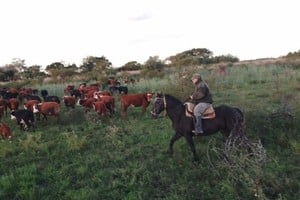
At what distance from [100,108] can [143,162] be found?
5768 millimetres

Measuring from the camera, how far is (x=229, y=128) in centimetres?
1048

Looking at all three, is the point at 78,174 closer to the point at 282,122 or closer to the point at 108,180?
the point at 108,180

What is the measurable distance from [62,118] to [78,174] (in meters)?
6.35

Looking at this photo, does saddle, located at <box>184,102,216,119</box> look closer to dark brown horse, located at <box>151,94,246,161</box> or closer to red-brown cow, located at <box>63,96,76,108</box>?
dark brown horse, located at <box>151,94,246,161</box>

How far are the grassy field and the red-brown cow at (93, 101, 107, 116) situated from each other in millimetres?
352

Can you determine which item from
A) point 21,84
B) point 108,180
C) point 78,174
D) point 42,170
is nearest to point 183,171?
point 108,180

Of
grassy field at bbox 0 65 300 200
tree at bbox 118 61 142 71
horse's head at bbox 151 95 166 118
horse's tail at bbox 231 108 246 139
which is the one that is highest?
tree at bbox 118 61 142 71

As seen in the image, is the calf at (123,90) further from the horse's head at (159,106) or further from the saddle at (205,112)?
the saddle at (205,112)

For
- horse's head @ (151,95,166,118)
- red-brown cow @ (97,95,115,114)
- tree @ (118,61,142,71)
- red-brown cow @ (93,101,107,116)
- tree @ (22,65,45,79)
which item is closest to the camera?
horse's head @ (151,95,166,118)

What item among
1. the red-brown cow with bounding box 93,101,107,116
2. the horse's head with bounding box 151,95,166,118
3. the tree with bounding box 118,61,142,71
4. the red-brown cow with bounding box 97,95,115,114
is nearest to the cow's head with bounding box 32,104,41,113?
the red-brown cow with bounding box 93,101,107,116

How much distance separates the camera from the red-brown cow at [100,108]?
1575cm

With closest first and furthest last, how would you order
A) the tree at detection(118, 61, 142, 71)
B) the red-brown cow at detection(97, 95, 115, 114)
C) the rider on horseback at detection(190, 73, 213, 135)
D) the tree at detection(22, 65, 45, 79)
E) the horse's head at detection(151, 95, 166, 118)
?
the rider on horseback at detection(190, 73, 213, 135) → the horse's head at detection(151, 95, 166, 118) → the red-brown cow at detection(97, 95, 115, 114) → the tree at detection(22, 65, 45, 79) → the tree at detection(118, 61, 142, 71)

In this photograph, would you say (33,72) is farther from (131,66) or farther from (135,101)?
(135,101)

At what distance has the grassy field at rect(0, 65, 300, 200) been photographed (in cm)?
875
